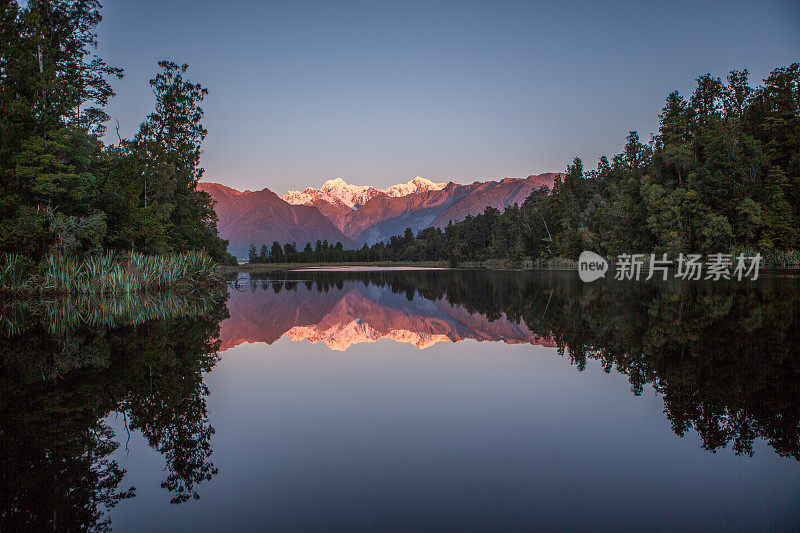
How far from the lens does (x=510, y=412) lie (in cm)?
648

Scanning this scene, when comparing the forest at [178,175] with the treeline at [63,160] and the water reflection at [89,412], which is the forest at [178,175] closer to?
the treeline at [63,160]

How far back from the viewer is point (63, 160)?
23.1 m

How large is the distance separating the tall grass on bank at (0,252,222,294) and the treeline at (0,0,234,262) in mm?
750

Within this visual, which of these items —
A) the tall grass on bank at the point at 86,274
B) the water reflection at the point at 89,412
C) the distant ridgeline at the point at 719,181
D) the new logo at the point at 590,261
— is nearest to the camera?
the water reflection at the point at 89,412

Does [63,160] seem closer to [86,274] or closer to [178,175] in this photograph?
[86,274]

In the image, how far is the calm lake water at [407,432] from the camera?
3.85 metres

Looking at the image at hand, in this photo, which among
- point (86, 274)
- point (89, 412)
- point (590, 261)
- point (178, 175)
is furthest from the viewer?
point (590, 261)

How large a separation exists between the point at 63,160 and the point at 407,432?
25001 millimetres

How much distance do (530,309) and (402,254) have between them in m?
A: 135

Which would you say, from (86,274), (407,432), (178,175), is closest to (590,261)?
(178,175)

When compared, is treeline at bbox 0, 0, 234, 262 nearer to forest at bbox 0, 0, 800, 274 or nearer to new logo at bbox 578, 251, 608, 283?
forest at bbox 0, 0, 800, 274

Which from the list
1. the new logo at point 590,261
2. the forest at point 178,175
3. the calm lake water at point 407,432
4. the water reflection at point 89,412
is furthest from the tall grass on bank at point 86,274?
the new logo at point 590,261

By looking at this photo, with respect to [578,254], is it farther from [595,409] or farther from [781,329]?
[595,409]

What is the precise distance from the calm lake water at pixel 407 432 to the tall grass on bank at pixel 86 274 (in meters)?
11.7
